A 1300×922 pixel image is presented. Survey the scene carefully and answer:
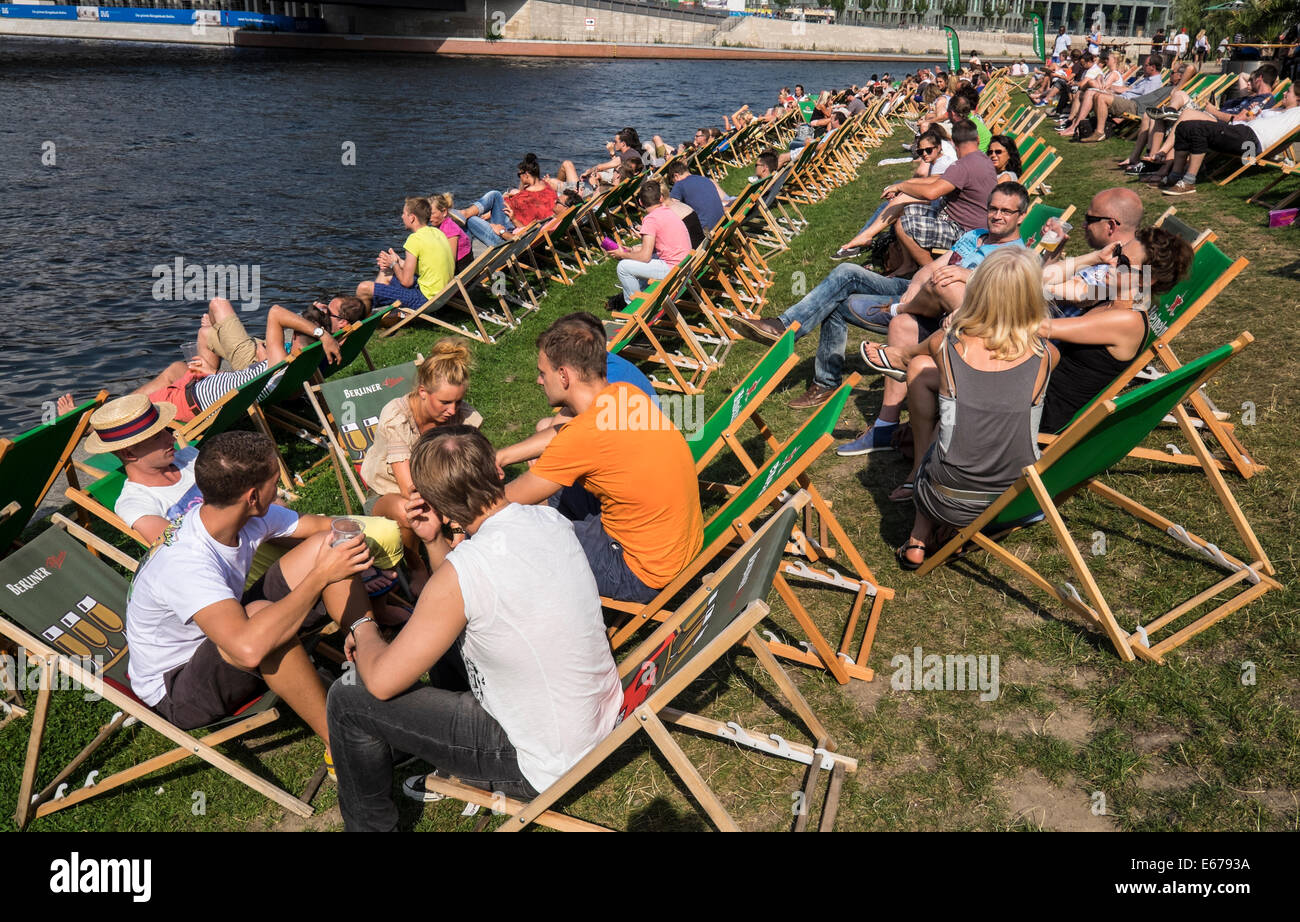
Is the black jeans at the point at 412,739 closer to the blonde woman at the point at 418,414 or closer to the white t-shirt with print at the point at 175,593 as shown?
the white t-shirt with print at the point at 175,593

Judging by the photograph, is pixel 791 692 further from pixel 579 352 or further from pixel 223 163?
pixel 223 163

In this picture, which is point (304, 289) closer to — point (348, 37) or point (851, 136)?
point (851, 136)

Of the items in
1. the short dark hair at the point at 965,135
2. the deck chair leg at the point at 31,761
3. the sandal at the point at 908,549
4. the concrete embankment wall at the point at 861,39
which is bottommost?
the deck chair leg at the point at 31,761

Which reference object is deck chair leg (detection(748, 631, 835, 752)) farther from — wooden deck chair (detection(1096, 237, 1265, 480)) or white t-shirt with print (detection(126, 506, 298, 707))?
wooden deck chair (detection(1096, 237, 1265, 480))

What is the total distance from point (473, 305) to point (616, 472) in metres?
5.77

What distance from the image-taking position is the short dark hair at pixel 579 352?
11.3ft

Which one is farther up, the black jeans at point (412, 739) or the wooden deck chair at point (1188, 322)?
the wooden deck chair at point (1188, 322)

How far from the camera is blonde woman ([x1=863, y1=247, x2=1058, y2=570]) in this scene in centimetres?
370

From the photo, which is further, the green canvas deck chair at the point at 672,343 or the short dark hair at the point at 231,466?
the green canvas deck chair at the point at 672,343

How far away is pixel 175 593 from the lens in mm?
2885

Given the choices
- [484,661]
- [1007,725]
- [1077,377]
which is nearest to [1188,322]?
[1077,377]

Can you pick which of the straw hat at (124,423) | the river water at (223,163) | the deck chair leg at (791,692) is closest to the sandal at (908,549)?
the deck chair leg at (791,692)

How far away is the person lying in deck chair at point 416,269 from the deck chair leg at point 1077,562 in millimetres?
6237

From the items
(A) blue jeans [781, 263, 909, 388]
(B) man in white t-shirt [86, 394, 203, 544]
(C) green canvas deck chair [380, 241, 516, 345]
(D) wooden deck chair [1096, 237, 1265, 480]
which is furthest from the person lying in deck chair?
(D) wooden deck chair [1096, 237, 1265, 480]
